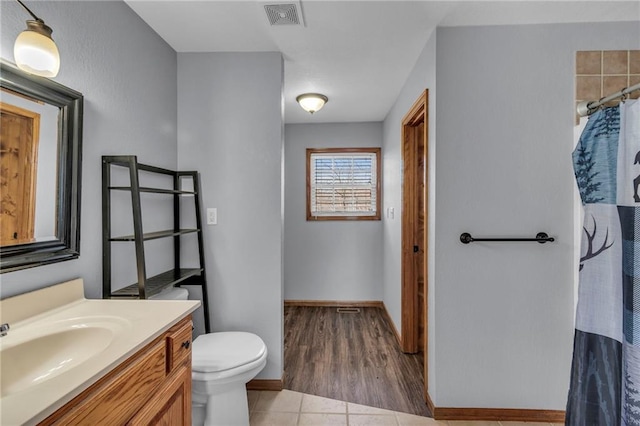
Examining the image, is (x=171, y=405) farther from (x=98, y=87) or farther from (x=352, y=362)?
Result: (x=352, y=362)

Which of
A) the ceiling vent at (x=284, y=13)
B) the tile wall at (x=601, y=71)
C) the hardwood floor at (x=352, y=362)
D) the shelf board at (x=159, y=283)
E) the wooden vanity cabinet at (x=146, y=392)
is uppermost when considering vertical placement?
the ceiling vent at (x=284, y=13)

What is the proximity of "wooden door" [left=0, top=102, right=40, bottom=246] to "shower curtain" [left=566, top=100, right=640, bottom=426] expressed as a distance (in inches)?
89.7

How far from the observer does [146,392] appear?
3.32 ft

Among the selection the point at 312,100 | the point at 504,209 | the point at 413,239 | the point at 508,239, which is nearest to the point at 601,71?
the point at 504,209

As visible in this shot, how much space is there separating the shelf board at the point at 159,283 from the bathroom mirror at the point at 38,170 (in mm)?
319

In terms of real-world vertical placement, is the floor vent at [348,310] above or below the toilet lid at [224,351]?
below

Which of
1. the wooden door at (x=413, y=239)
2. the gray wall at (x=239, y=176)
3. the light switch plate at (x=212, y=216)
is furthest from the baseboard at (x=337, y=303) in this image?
the light switch plate at (x=212, y=216)

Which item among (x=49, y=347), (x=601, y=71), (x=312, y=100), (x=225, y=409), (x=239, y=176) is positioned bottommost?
(x=225, y=409)

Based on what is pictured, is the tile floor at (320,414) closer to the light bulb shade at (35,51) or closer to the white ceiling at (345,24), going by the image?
the light bulb shade at (35,51)

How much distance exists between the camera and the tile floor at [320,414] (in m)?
1.87

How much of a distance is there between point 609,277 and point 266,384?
79.5 inches

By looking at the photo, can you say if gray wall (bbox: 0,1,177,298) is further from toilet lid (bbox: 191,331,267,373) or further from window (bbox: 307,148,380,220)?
window (bbox: 307,148,380,220)

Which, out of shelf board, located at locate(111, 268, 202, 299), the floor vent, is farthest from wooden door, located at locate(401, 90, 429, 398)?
shelf board, located at locate(111, 268, 202, 299)

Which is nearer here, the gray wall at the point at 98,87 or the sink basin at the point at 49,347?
the sink basin at the point at 49,347
